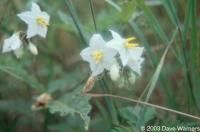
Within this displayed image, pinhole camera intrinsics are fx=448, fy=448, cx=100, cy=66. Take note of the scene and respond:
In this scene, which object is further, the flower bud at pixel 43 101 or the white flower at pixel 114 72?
the flower bud at pixel 43 101

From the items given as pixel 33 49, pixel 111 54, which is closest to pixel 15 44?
pixel 33 49

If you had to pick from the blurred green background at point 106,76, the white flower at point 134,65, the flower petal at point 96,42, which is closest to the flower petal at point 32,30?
the blurred green background at point 106,76

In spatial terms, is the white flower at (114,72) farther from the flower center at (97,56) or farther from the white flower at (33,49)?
the white flower at (33,49)

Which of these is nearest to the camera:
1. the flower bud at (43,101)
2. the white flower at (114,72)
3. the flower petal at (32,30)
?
the white flower at (114,72)

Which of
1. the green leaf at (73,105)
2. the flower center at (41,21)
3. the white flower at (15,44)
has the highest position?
the flower center at (41,21)

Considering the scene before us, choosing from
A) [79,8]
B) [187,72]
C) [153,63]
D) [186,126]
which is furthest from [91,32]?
[79,8]

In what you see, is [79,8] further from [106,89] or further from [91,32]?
[106,89]

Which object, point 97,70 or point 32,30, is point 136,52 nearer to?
point 97,70
